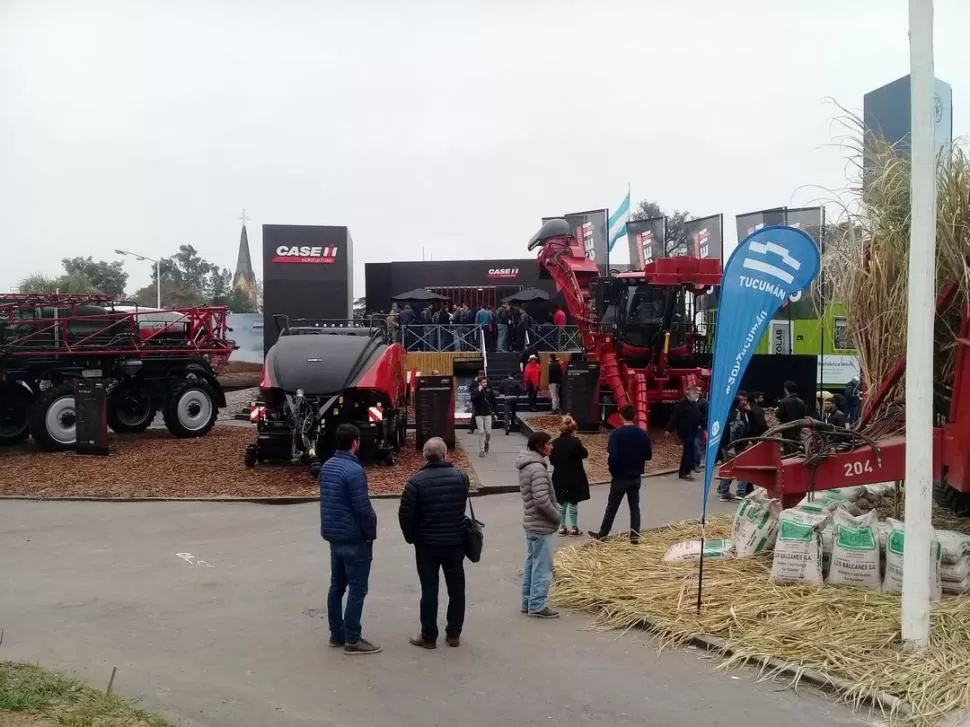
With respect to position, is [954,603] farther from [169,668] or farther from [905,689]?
[169,668]

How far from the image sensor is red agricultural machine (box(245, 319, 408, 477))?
584 inches

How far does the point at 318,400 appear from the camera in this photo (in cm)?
1495

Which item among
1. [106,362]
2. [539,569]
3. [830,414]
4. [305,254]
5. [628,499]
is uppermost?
[305,254]

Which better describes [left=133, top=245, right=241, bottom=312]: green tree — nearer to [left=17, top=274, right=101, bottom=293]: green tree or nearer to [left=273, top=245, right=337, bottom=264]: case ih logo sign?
[left=17, top=274, right=101, bottom=293]: green tree

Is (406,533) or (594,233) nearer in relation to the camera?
(406,533)

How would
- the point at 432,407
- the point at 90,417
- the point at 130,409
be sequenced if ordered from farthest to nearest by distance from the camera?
the point at 130,409 → the point at 432,407 → the point at 90,417

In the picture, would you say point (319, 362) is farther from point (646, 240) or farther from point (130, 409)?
point (646, 240)

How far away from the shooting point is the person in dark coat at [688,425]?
1453cm

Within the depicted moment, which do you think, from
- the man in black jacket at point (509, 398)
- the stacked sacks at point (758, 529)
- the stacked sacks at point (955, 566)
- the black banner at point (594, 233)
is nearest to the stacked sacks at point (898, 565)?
the stacked sacks at point (955, 566)

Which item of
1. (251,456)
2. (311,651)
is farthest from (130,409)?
(311,651)

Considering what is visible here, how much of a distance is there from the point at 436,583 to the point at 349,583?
2.11ft

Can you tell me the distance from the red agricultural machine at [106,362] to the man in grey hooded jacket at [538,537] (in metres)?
12.2

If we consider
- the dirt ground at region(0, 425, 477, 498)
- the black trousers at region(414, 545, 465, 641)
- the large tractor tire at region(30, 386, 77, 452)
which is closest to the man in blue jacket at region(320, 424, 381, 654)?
the black trousers at region(414, 545, 465, 641)

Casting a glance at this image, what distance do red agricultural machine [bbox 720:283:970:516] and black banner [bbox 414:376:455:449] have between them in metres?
8.93
